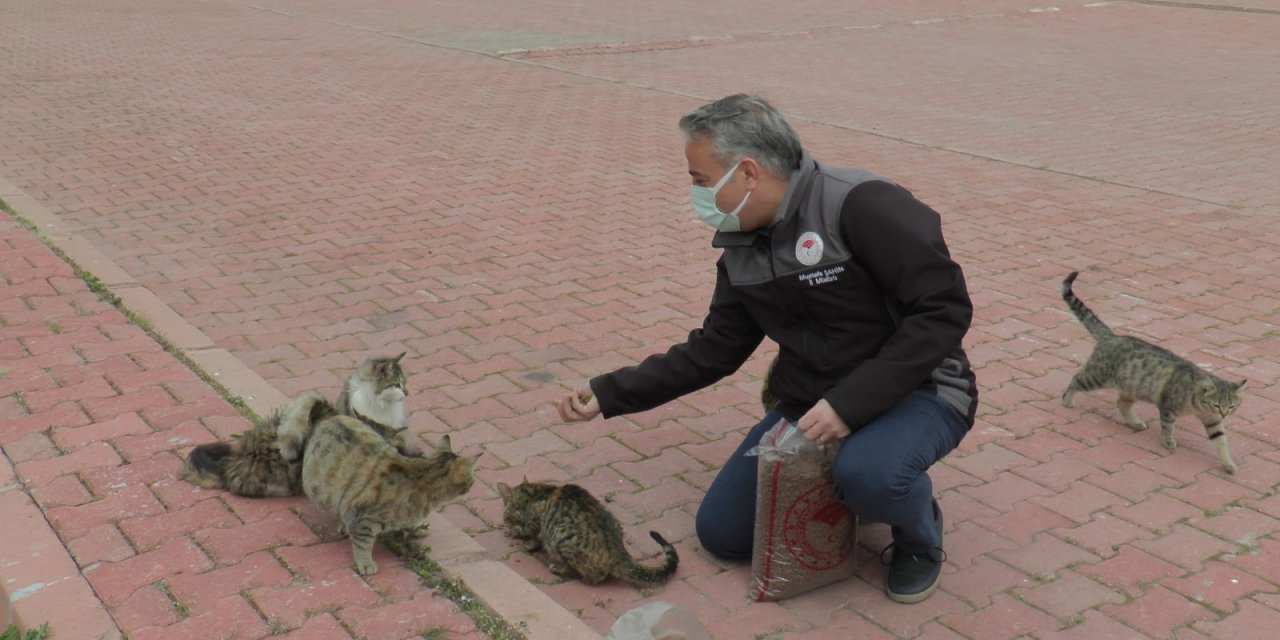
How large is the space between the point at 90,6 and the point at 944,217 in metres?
19.5

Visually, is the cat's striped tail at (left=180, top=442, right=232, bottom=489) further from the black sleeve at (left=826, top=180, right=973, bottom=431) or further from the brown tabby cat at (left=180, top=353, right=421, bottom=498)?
the black sleeve at (left=826, top=180, right=973, bottom=431)

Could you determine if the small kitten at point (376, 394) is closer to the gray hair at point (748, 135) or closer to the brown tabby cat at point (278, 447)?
the brown tabby cat at point (278, 447)

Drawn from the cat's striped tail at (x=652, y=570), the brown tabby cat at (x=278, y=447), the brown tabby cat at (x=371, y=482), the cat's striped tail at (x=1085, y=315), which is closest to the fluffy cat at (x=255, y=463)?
the brown tabby cat at (x=278, y=447)

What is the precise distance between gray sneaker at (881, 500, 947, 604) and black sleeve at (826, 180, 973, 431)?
0.64m

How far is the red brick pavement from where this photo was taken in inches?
168

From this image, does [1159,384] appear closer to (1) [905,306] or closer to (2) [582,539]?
(1) [905,306]

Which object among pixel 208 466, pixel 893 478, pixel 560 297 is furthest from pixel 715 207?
pixel 560 297

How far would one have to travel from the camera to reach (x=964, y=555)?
15.0 feet

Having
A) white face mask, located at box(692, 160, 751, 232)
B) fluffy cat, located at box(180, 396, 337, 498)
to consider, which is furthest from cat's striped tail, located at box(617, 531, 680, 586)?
fluffy cat, located at box(180, 396, 337, 498)

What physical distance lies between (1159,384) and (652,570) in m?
2.69

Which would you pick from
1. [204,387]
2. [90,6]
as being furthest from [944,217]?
[90,6]

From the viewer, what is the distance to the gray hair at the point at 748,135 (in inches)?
158

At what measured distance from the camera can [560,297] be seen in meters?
7.39

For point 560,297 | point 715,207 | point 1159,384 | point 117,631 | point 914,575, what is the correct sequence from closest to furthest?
1. point 117,631
2. point 715,207
3. point 914,575
4. point 1159,384
5. point 560,297
